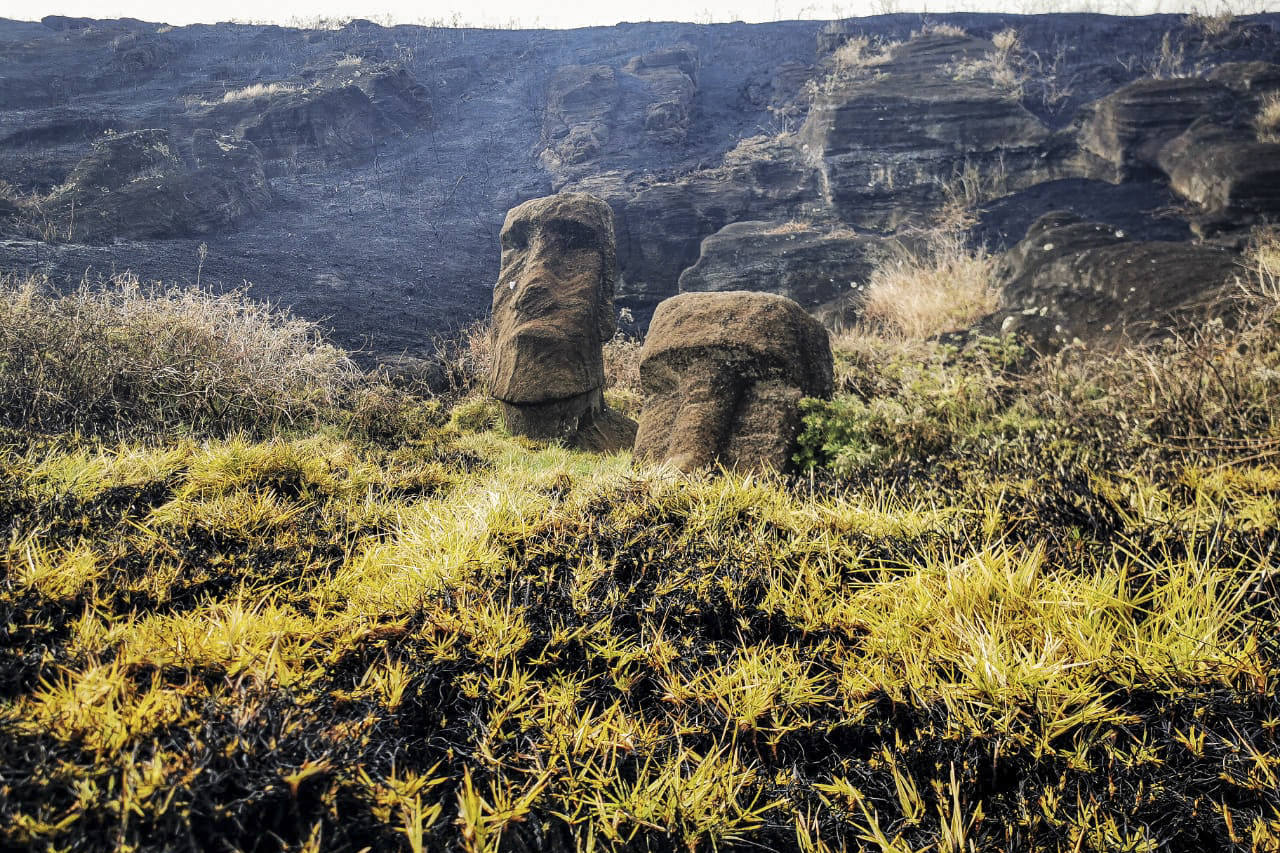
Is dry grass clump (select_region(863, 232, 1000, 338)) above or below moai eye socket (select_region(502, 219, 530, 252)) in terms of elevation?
below

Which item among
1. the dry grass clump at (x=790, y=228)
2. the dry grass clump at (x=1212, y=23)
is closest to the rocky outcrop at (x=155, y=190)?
the dry grass clump at (x=790, y=228)

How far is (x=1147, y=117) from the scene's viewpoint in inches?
508

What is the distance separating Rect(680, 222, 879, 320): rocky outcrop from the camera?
40.1ft

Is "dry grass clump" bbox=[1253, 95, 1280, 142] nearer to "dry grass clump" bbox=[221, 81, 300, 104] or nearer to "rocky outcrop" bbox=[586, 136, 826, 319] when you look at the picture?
"rocky outcrop" bbox=[586, 136, 826, 319]

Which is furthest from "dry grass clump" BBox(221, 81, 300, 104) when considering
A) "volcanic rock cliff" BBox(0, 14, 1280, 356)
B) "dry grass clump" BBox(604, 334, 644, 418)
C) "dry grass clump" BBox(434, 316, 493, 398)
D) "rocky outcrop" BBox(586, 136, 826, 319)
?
"dry grass clump" BBox(604, 334, 644, 418)

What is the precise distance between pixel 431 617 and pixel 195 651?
0.56m

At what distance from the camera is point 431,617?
182 centimetres

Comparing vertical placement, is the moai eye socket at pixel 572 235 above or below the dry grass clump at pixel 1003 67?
below

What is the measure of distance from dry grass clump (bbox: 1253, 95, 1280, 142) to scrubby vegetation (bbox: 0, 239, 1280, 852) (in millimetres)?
13046

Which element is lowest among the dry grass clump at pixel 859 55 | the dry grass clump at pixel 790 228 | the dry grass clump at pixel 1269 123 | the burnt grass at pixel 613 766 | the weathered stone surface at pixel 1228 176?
the burnt grass at pixel 613 766

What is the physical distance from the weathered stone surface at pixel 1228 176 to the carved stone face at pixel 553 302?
10.1 metres

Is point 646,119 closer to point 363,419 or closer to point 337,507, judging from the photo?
point 363,419

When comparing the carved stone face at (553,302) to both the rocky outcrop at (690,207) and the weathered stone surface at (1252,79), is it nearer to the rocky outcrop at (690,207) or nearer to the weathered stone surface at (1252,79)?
the rocky outcrop at (690,207)

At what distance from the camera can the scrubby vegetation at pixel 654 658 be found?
124cm
